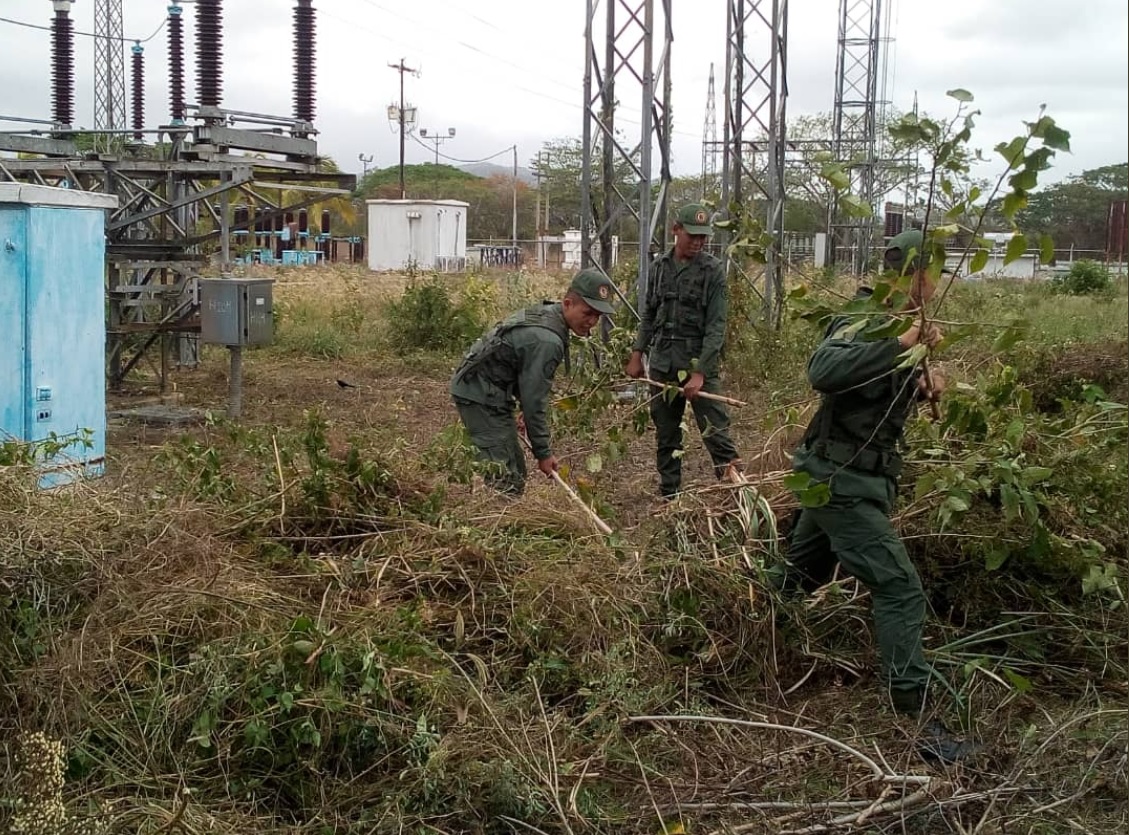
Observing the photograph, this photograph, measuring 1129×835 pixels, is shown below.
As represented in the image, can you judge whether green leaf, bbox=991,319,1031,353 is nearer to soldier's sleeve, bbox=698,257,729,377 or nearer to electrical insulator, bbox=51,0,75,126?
soldier's sleeve, bbox=698,257,729,377

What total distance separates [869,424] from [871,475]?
19 centimetres

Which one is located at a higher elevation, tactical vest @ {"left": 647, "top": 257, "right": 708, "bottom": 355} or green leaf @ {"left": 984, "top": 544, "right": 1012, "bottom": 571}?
tactical vest @ {"left": 647, "top": 257, "right": 708, "bottom": 355}

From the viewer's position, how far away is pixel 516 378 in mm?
6035

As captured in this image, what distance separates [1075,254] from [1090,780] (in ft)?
140

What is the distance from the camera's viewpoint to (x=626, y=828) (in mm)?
3557

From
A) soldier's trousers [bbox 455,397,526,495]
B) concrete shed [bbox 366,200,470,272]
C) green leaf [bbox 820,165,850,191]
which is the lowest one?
soldier's trousers [bbox 455,397,526,495]

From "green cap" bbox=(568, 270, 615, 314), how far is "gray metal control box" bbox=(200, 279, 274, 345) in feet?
17.9

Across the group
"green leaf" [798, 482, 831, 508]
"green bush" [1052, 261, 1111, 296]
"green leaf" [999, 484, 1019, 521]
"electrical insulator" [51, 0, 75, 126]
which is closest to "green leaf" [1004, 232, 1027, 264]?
"green leaf" [798, 482, 831, 508]

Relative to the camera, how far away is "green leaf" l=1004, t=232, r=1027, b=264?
11.0 feet

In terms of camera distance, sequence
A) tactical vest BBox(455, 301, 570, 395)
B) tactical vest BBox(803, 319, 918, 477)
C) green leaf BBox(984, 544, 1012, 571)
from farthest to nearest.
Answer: tactical vest BBox(455, 301, 570, 395)
green leaf BBox(984, 544, 1012, 571)
tactical vest BBox(803, 319, 918, 477)

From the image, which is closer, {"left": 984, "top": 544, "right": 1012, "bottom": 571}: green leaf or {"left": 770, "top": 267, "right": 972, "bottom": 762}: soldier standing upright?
{"left": 770, "top": 267, "right": 972, "bottom": 762}: soldier standing upright

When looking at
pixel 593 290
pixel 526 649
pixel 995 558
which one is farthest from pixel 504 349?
pixel 995 558

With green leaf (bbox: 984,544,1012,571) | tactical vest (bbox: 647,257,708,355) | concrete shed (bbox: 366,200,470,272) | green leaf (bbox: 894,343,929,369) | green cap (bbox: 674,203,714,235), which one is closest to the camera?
green leaf (bbox: 894,343,929,369)

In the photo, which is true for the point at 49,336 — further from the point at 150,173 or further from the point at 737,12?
the point at 737,12
